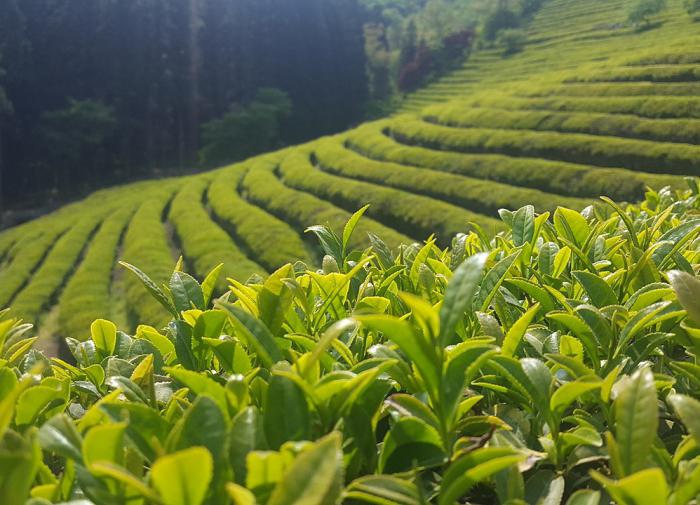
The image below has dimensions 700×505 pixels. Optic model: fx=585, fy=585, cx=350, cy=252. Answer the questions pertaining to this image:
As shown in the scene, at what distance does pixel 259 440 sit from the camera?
1236mm

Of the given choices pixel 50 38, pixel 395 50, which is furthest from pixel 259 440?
pixel 395 50

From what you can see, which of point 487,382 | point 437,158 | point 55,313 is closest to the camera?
point 487,382

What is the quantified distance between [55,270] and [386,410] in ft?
79.6

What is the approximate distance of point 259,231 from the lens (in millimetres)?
22281

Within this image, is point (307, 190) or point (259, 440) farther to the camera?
point (307, 190)

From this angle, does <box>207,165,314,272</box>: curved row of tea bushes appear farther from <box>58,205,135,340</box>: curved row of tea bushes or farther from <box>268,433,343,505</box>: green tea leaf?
<box>268,433,343,505</box>: green tea leaf

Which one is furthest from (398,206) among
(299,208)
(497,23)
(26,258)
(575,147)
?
(497,23)

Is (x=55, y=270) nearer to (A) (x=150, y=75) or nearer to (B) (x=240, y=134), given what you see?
(B) (x=240, y=134)

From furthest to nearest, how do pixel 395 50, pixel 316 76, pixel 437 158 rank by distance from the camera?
1. pixel 395 50
2. pixel 316 76
3. pixel 437 158

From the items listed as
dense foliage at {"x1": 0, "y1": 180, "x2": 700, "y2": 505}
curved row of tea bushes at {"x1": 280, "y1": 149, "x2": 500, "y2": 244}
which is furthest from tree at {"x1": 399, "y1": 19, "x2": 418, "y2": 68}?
dense foliage at {"x1": 0, "y1": 180, "x2": 700, "y2": 505}

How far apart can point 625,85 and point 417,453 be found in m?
30.9

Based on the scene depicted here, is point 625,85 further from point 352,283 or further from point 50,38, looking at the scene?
point 50,38

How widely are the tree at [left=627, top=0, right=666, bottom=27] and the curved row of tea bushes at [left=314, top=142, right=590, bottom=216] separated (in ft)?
111

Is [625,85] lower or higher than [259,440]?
lower
